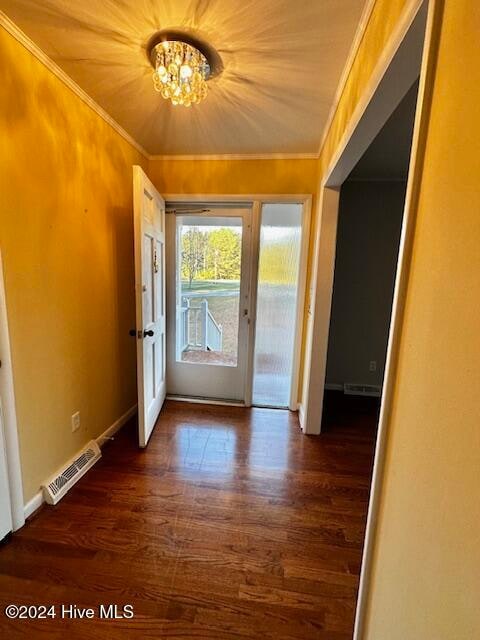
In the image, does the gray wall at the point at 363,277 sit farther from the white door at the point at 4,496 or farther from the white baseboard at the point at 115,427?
the white door at the point at 4,496

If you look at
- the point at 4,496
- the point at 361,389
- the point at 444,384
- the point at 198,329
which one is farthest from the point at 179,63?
the point at 361,389

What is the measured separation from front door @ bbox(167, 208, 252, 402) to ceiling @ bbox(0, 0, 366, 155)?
2.67 feet

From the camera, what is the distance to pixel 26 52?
136cm

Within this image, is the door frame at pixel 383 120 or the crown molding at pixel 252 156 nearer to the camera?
the door frame at pixel 383 120

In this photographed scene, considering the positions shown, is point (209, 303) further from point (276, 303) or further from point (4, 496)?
point (4, 496)

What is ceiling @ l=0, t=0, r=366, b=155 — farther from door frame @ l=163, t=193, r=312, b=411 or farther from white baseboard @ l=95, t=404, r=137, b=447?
white baseboard @ l=95, t=404, r=137, b=447

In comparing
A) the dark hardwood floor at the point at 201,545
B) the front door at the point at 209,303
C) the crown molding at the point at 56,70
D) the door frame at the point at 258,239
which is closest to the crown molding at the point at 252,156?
the door frame at the point at 258,239

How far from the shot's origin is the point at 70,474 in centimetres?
179

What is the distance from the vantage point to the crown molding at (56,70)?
1261 millimetres

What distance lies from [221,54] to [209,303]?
194 cm

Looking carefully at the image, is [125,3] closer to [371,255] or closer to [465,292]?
[465,292]

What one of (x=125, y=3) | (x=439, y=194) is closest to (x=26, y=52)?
(x=125, y=3)

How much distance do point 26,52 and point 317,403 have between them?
111 inches

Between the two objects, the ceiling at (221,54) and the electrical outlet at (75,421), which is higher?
the ceiling at (221,54)
